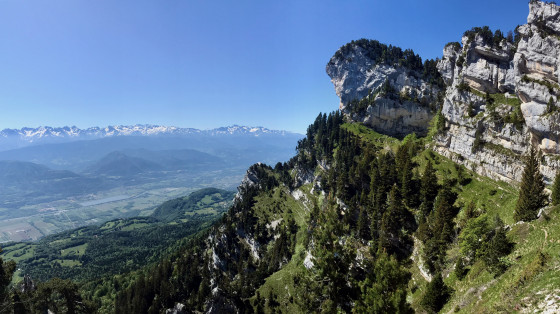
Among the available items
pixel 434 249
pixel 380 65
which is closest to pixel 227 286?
pixel 434 249

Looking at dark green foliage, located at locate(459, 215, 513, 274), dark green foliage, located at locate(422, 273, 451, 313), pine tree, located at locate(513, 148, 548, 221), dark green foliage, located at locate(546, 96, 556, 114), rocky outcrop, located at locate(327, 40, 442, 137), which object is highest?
rocky outcrop, located at locate(327, 40, 442, 137)

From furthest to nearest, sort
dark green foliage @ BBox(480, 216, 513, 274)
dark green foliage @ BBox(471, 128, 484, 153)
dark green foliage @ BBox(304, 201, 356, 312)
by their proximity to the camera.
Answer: dark green foliage @ BBox(471, 128, 484, 153) < dark green foliage @ BBox(304, 201, 356, 312) < dark green foliage @ BBox(480, 216, 513, 274)

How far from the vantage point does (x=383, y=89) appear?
5453 inches

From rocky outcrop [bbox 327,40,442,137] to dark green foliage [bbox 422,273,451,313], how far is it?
345ft

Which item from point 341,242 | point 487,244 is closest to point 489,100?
point 487,244

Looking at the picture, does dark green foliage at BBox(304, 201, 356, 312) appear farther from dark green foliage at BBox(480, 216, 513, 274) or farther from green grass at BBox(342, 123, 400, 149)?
green grass at BBox(342, 123, 400, 149)

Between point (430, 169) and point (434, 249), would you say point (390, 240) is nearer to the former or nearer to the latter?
point (434, 249)

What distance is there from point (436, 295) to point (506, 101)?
7073 cm

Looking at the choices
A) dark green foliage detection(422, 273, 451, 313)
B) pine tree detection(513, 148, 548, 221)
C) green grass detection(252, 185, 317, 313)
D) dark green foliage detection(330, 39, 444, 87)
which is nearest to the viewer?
dark green foliage detection(422, 273, 451, 313)

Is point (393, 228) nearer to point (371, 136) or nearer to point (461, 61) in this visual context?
point (371, 136)

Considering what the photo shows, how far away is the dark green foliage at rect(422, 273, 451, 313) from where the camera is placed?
39.5 m

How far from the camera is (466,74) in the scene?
9338cm

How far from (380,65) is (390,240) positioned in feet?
412

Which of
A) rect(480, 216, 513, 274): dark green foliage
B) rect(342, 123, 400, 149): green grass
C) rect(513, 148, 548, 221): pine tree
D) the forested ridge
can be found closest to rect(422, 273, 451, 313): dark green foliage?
the forested ridge
